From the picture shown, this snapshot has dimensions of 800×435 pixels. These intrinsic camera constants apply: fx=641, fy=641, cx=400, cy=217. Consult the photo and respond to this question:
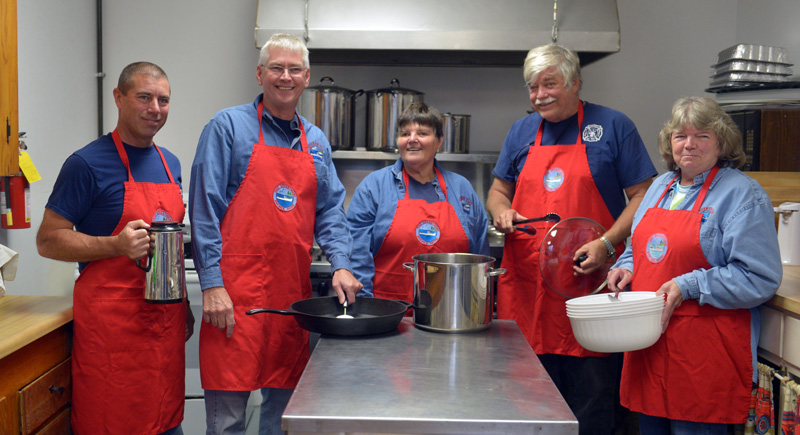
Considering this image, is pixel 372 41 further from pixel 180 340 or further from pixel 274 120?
pixel 180 340

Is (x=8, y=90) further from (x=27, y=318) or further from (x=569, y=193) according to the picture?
(x=569, y=193)

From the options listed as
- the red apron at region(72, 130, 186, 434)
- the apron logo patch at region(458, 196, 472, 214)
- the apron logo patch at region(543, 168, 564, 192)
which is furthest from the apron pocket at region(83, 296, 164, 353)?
the apron logo patch at region(543, 168, 564, 192)

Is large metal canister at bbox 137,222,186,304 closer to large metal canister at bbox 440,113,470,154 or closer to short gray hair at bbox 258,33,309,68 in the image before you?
short gray hair at bbox 258,33,309,68

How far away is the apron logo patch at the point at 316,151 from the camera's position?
2070 mm

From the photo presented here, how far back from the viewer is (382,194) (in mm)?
2336

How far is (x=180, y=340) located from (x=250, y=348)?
266 millimetres

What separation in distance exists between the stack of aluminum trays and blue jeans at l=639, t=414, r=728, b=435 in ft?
5.43

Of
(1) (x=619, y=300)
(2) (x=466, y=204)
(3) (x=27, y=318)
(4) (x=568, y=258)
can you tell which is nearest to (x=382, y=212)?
(2) (x=466, y=204)

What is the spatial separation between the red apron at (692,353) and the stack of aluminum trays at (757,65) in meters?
1.27

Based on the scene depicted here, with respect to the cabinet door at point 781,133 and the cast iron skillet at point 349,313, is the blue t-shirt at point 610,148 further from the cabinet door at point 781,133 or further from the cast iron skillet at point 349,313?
the cast iron skillet at point 349,313

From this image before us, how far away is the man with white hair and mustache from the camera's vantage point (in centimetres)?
219

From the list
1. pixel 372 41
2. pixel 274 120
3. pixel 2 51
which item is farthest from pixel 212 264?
pixel 372 41

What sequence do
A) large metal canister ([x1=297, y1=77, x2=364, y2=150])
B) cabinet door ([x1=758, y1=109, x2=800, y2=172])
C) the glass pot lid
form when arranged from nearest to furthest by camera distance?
1. the glass pot lid
2. cabinet door ([x1=758, y1=109, x2=800, y2=172])
3. large metal canister ([x1=297, y1=77, x2=364, y2=150])

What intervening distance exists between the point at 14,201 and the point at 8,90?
606mm
